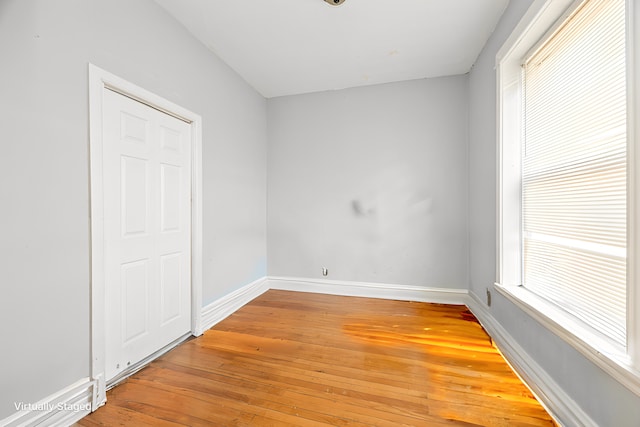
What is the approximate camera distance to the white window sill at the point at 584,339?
0.96 meters

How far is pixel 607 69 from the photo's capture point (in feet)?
3.90

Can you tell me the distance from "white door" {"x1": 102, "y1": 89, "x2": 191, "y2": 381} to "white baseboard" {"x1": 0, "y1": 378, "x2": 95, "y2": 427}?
0.18m

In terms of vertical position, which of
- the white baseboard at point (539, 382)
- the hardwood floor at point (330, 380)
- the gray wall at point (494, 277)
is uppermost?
the gray wall at point (494, 277)

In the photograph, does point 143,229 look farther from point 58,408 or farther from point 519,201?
point 519,201

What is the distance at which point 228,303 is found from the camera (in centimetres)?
270

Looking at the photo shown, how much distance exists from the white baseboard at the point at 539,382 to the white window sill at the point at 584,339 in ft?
0.96

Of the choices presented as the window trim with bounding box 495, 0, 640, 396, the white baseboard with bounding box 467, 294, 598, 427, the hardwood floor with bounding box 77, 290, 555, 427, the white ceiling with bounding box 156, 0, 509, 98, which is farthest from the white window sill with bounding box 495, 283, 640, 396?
the white ceiling with bounding box 156, 0, 509, 98

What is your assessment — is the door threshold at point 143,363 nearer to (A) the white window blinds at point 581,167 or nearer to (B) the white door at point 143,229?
(B) the white door at point 143,229

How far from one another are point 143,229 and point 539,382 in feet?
9.03

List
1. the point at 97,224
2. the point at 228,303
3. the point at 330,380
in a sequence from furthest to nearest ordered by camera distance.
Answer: the point at 228,303, the point at 330,380, the point at 97,224

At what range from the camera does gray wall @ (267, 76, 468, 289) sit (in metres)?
2.99

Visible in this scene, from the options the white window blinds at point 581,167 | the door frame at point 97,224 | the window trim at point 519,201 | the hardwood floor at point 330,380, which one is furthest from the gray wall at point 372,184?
the door frame at point 97,224

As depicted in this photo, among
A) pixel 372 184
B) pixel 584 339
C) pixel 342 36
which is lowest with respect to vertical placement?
pixel 584 339

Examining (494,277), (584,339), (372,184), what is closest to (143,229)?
(372,184)
